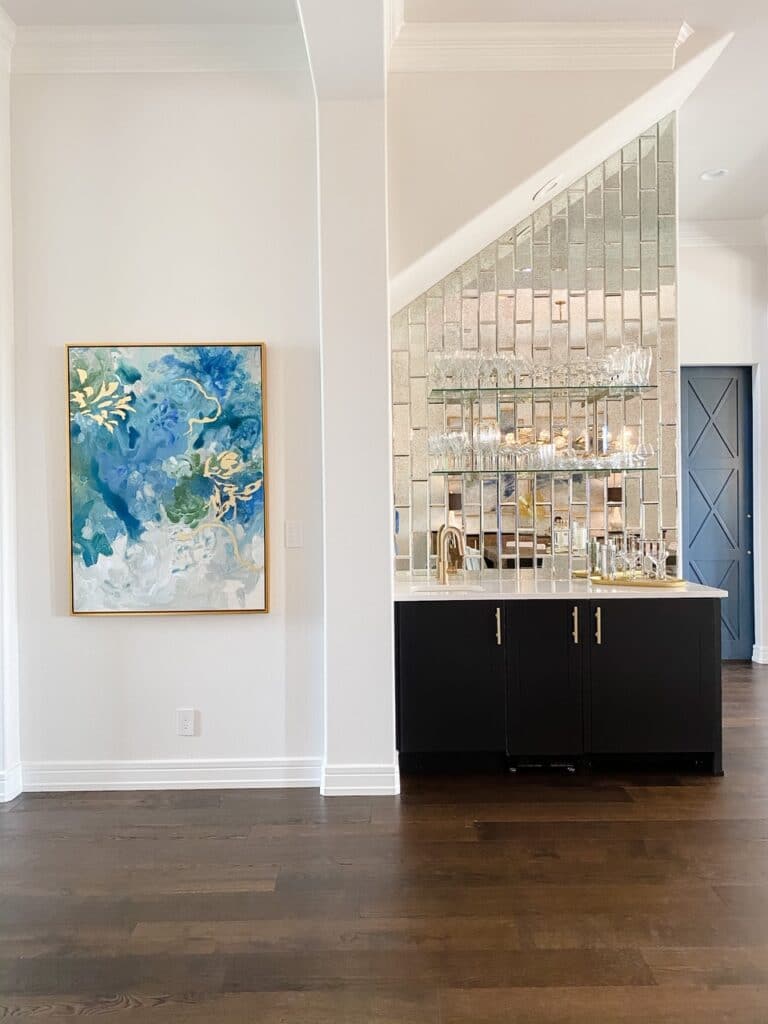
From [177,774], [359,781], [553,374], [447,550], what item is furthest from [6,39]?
[359,781]

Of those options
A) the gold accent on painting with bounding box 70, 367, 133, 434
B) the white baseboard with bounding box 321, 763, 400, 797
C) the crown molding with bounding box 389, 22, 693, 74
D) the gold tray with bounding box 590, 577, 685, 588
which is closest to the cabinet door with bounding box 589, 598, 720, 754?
the gold tray with bounding box 590, 577, 685, 588

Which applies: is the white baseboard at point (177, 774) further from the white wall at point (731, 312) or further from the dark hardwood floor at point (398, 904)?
the white wall at point (731, 312)

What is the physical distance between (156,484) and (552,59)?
2.60 m

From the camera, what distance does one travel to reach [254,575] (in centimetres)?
330

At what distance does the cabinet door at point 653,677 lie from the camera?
3285 mm

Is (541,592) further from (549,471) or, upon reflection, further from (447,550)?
(549,471)

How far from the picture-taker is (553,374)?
12.6 ft

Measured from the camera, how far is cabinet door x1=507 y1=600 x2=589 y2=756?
328 cm

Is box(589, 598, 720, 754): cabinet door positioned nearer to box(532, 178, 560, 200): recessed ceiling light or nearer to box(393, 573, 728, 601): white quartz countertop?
box(393, 573, 728, 601): white quartz countertop

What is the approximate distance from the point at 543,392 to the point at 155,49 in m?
2.36

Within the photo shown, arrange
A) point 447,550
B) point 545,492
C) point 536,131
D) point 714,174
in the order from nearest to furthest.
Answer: point 536,131, point 447,550, point 545,492, point 714,174

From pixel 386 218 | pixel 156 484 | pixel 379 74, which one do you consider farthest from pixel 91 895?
pixel 379 74

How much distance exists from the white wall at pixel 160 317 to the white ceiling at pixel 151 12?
20 centimetres

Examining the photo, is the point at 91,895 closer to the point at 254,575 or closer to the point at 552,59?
the point at 254,575
